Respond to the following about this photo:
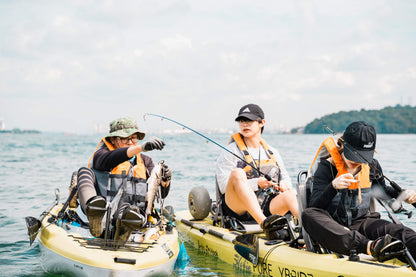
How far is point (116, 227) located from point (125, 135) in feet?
3.98

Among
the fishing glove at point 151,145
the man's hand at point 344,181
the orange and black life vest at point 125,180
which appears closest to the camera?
the man's hand at point 344,181

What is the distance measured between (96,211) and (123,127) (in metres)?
1.40

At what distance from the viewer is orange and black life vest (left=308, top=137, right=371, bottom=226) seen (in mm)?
4449

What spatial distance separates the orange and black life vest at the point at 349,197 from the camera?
4.45 metres

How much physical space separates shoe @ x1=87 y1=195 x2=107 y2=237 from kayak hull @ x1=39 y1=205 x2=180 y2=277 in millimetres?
185

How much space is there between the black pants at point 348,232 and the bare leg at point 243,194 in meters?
1.12

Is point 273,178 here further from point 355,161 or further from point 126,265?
point 126,265

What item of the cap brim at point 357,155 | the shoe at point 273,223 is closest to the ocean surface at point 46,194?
the cap brim at point 357,155

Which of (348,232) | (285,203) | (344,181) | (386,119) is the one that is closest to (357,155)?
(344,181)

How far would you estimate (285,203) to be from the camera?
573 cm

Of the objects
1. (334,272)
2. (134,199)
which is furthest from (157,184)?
(334,272)

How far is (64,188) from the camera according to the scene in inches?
532

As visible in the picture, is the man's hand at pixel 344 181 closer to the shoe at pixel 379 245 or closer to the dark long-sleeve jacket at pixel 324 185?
the dark long-sleeve jacket at pixel 324 185

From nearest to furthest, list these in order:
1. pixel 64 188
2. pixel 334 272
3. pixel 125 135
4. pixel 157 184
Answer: pixel 334 272 → pixel 125 135 → pixel 157 184 → pixel 64 188
